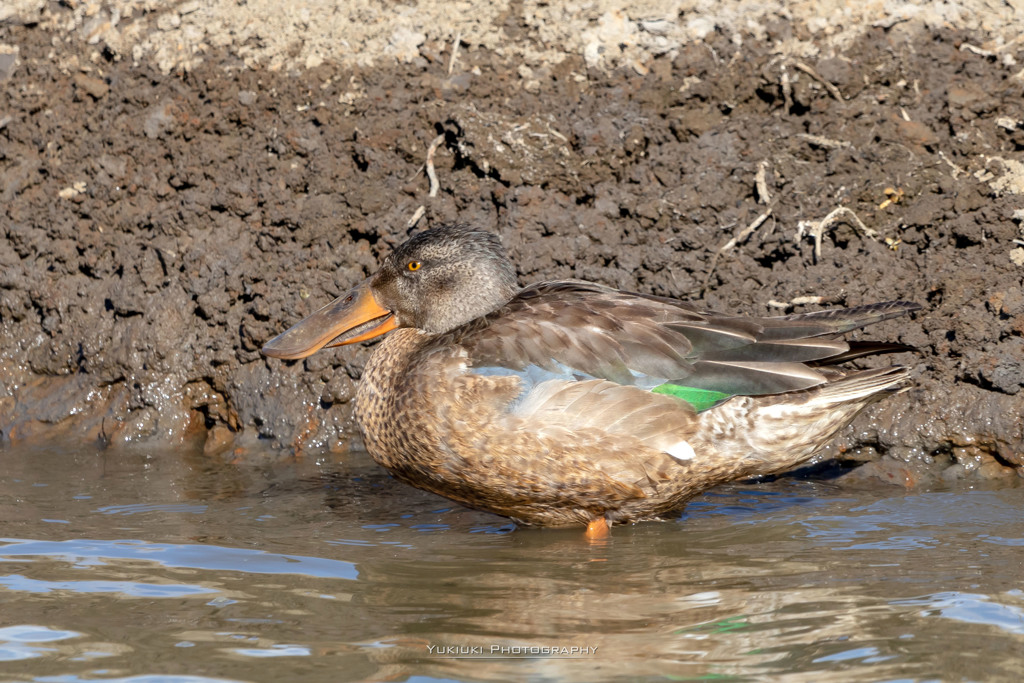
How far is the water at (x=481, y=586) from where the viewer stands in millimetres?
3646

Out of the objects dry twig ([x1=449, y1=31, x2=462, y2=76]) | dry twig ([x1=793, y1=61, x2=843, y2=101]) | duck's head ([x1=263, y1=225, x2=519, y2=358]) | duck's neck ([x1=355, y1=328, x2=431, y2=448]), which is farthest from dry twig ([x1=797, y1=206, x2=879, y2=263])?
dry twig ([x1=449, y1=31, x2=462, y2=76])

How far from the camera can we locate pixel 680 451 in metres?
4.89

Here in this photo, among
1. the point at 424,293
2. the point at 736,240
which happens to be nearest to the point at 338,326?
the point at 424,293

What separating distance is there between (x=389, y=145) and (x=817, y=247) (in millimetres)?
2533

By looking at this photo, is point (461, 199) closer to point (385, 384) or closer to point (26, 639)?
point (385, 384)

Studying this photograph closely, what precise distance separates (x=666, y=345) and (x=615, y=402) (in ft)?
1.10

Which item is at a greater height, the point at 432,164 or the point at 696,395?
the point at 432,164

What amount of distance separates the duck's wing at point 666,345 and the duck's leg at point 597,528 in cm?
72

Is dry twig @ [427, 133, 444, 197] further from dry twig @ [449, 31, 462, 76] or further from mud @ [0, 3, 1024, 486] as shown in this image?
dry twig @ [449, 31, 462, 76]

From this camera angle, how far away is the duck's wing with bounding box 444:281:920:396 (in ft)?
16.0

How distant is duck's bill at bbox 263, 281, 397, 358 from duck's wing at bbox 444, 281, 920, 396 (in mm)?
757

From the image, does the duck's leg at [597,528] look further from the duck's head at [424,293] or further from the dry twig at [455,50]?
the dry twig at [455,50]

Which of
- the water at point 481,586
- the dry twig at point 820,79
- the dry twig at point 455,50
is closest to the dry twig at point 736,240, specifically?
the dry twig at point 820,79

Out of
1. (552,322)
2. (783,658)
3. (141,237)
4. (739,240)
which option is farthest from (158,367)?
(783,658)
